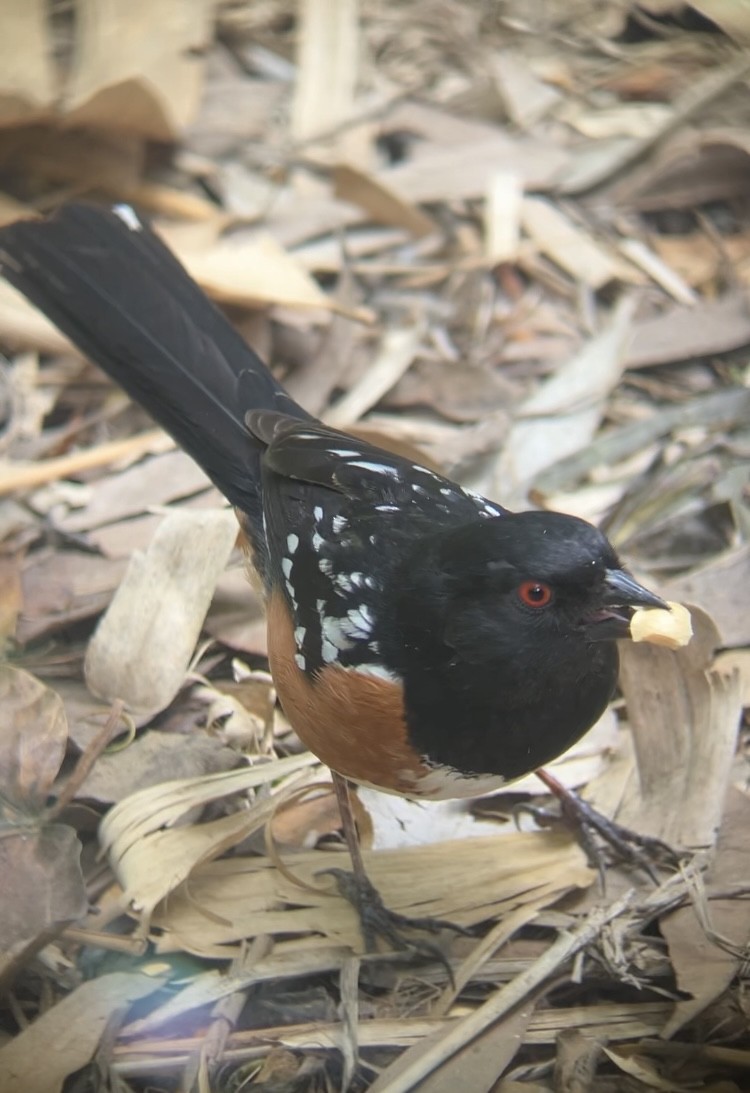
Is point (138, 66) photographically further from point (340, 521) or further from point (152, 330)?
point (340, 521)

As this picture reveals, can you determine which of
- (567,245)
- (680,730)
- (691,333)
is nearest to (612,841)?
(680,730)

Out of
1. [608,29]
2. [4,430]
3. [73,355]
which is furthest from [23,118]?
[608,29]

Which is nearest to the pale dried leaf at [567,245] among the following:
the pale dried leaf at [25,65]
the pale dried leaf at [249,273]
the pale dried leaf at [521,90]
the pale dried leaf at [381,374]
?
the pale dried leaf at [521,90]

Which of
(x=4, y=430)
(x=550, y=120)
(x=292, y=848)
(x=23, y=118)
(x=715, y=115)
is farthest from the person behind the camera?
(x=550, y=120)

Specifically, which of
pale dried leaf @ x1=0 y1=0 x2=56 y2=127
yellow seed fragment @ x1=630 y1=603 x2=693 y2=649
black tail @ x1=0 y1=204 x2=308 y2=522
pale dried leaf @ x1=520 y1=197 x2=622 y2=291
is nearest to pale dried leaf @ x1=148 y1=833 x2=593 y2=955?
yellow seed fragment @ x1=630 y1=603 x2=693 y2=649

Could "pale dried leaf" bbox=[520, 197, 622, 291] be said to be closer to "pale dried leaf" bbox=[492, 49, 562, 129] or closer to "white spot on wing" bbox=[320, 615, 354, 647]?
"pale dried leaf" bbox=[492, 49, 562, 129]

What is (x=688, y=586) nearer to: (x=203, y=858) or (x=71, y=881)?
(x=203, y=858)
